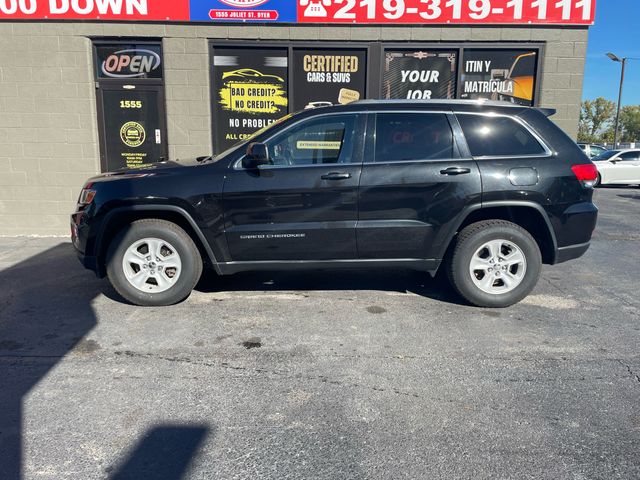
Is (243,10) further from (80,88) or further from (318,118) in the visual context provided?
(318,118)

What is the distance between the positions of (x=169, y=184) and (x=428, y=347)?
105 inches

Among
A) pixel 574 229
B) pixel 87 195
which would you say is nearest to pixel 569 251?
pixel 574 229

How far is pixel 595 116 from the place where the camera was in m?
76.5

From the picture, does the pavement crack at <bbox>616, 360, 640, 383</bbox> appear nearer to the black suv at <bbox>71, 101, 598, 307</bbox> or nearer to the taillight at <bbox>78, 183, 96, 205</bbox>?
the black suv at <bbox>71, 101, 598, 307</bbox>

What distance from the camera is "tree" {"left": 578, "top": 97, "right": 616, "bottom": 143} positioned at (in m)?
75.3

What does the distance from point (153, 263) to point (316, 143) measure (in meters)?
1.92

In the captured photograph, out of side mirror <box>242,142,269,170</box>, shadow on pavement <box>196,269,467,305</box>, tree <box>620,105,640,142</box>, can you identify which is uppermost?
tree <box>620,105,640,142</box>

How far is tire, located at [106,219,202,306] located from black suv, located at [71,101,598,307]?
12 mm

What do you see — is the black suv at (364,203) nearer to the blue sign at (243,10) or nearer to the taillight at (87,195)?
the taillight at (87,195)

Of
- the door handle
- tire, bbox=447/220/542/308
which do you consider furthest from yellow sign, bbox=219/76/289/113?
tire, bbox=447/220/542/308

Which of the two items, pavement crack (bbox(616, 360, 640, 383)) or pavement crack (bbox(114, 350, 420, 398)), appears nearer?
pavement crack (bbox(114, 350, 420, 398))

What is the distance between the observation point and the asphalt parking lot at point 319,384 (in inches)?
95.3

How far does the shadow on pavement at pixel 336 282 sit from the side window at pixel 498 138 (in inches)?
59.3

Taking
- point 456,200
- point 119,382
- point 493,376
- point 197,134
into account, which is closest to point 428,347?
point 493,376
